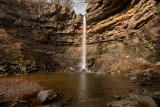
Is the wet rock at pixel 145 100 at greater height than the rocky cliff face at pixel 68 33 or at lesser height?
lesser

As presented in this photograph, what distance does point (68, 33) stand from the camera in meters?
42.7

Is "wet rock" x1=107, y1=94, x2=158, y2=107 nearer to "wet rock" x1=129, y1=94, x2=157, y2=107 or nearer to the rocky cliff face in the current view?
"wet rock" x1=129, y1=94, x2=157, y2=107

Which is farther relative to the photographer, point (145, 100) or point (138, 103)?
point (145, 100)

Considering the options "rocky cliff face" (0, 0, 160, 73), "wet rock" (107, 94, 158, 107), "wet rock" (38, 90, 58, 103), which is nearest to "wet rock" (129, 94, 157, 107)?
"wet rock" (107, 94, 158, 107)

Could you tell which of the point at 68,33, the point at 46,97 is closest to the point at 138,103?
the point at 46,97

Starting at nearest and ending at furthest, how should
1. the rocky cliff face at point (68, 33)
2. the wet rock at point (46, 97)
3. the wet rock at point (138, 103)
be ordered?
the wet rock at point (138, 103), the wet rock at point (46, 97), the rocky cliff face at point (68, 33)

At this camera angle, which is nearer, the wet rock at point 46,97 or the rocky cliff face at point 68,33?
the wet rock at point 46,97

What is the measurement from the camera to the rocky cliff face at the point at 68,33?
3080 cm

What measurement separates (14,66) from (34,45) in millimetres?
9535

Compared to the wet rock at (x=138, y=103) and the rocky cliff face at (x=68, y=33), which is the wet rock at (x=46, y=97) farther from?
the rocky cliff face at (x=68, y=33)

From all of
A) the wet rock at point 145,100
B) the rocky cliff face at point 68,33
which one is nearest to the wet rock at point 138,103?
the wet rock at point 145,100

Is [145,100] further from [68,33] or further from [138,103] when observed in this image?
[68,33]

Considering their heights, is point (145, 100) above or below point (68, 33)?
below

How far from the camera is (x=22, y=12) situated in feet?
133
